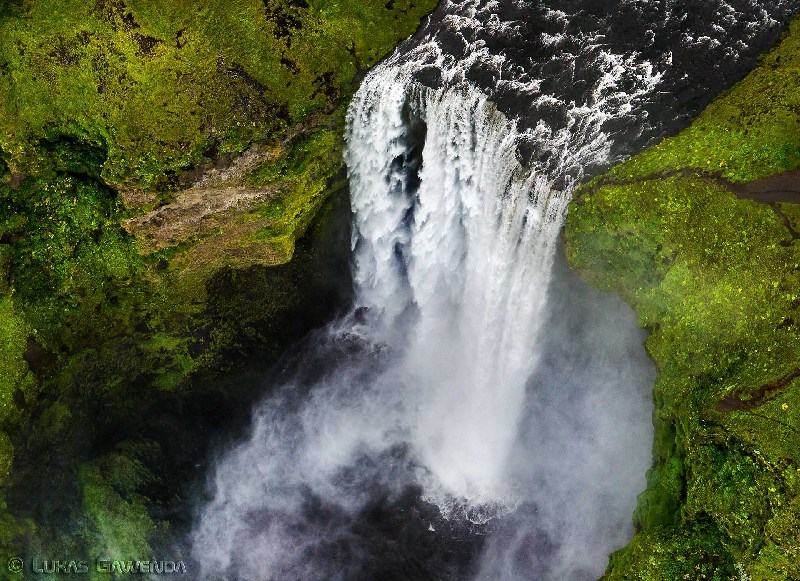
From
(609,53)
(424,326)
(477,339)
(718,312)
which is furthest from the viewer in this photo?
(424,326)

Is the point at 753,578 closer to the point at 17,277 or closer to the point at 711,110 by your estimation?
the point at 711,110

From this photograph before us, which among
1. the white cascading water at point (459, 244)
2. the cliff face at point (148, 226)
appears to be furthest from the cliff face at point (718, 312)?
the cliff face at point (148, 226)

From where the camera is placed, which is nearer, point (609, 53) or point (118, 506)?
point (609, 53)

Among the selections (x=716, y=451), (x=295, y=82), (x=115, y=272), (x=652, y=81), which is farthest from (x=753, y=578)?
(x=115, y=272)

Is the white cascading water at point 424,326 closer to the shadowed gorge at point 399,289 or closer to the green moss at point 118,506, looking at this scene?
the shadowed gorge at point 399,289

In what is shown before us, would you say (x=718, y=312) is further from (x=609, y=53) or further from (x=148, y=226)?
(x=148, y=226)

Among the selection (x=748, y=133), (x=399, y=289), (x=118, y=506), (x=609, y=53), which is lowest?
(x=118, y=506)

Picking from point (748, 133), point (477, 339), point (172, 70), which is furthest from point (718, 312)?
→ point (172, 70)

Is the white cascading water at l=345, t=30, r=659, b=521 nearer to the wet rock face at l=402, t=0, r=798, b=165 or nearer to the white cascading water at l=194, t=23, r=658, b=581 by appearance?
the white cascading water at l=194, t=23, r=658, b=581
